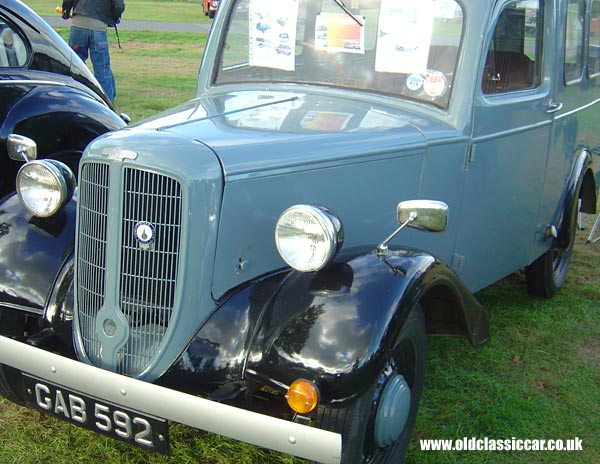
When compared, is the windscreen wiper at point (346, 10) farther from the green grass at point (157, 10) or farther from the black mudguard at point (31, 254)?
the green grass at point (157, 10)

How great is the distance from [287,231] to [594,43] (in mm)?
3268

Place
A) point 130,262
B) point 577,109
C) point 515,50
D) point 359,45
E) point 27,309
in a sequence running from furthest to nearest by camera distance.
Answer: point 577,109
point 515,50
point 359,45
point 27,309
point 130,262

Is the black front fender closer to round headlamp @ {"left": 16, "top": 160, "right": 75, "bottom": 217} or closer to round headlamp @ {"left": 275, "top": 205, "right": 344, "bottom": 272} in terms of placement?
round headlamp @ {"left": 275, "top": 205, "right": 344, "bottom": 272}

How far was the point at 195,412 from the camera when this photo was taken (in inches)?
83.3

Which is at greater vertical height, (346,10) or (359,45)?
(346,10)

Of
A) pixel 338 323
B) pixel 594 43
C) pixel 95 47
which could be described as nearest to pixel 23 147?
pixel 338 323

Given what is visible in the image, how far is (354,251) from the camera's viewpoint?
2570 millimetres

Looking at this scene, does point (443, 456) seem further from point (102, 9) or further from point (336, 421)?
point (102, 9)

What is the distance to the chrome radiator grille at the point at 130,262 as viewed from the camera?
232 cm

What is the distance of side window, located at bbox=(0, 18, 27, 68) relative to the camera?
4.62 metres

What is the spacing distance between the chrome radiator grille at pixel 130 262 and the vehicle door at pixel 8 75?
2105 millimetres

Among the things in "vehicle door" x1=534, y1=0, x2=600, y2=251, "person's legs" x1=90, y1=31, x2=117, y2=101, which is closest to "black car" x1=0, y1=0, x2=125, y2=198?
"vehicle door" x1=534, y1=0, x2=600, y2=251

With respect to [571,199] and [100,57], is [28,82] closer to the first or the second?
[571,199]

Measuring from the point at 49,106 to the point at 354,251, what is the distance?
2792 mm
